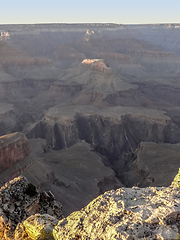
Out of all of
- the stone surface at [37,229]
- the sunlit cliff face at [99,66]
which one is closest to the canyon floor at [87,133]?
the sunlit cliff face at [99,66]

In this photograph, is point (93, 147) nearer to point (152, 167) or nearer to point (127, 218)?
point (152, 167)

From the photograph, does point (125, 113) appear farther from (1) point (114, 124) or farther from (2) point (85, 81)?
(2) point (85, 81)

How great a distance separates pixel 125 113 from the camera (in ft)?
391

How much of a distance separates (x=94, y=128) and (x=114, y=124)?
29.2ft

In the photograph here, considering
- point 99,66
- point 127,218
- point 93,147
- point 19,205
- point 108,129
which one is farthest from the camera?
point 99,66

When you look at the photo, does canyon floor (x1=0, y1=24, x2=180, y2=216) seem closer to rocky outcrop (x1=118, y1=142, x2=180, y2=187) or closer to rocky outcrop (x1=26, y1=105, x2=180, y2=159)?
rocky outcrop (x1=118, y1=142, x2=180, y2=187)

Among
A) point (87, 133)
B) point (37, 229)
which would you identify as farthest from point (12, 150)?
point (87, 133)

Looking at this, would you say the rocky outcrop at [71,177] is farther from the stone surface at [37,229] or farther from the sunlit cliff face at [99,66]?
the sunlit cliff face at [99,66]

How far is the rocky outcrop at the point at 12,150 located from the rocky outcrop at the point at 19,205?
2554 centimetres

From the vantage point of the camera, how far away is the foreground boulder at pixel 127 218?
16.0m

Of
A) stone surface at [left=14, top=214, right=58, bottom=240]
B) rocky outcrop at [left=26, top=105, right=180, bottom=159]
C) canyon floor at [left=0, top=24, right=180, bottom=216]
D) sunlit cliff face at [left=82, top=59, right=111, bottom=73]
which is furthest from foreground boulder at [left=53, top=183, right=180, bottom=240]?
sunlit cliff face at [left=82, top=59, right=111, bottom=73]

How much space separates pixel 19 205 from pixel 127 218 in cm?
1398

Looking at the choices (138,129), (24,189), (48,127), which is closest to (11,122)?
(48,127)

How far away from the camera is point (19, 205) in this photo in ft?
89.7
